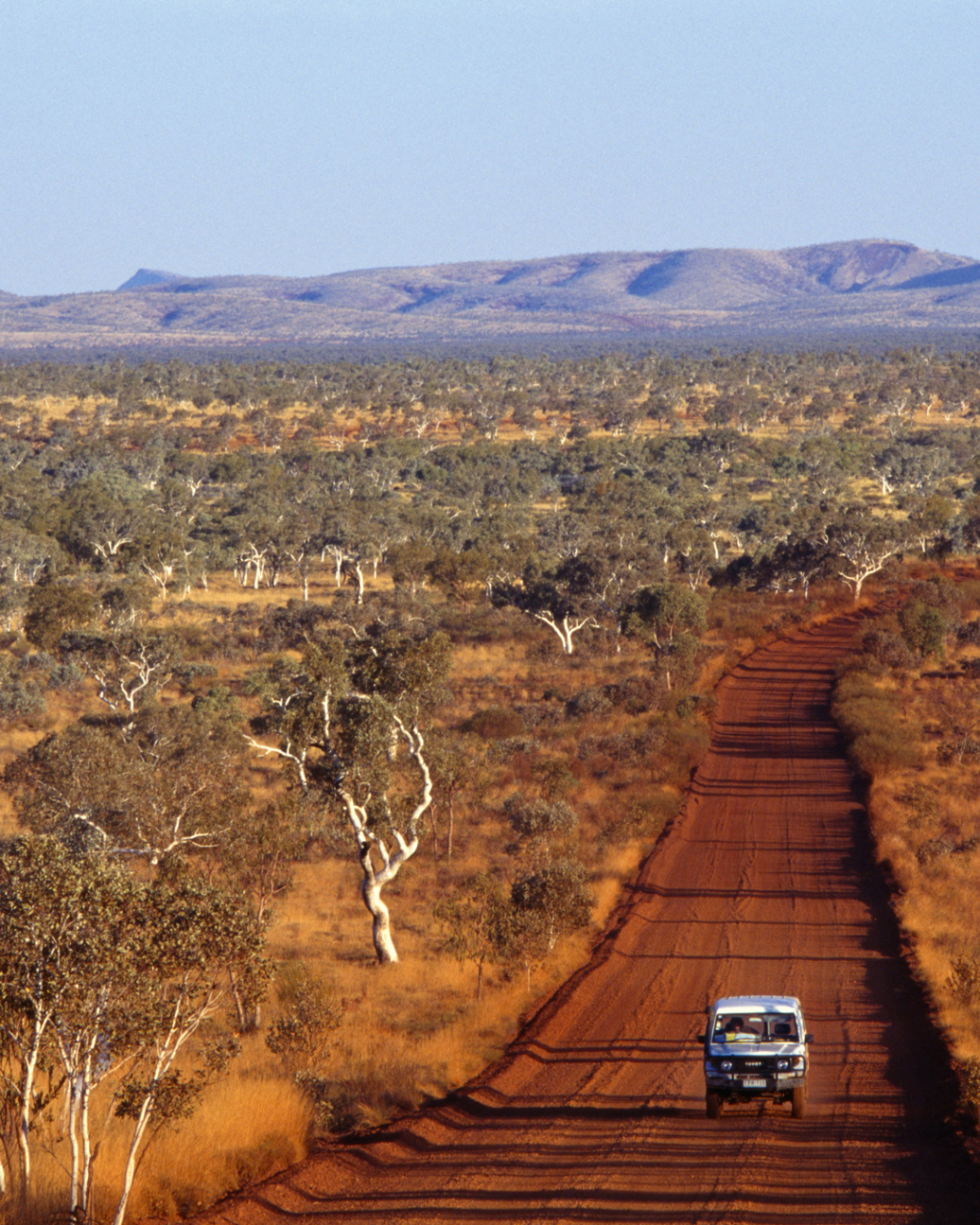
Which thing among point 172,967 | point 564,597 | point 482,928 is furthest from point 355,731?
point 564,597

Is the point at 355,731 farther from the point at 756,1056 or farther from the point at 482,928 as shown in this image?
the point at 756,1056

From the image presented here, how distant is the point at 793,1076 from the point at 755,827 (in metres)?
18.6

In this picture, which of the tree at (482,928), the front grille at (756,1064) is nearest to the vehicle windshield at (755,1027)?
the front grille at (756,1064)

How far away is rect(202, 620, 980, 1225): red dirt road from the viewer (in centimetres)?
1492

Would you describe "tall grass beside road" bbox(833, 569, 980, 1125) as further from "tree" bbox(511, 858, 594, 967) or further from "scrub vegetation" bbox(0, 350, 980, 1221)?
"tree" bbox(511, 858, 594, 967)

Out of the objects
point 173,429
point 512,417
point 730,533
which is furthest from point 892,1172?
point 512,417

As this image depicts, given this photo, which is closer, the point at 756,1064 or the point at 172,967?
the point at 172,967

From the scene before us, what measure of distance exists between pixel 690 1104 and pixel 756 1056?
196 cm

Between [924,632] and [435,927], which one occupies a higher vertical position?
[924,632]

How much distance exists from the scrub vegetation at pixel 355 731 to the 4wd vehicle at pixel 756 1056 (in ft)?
15.1

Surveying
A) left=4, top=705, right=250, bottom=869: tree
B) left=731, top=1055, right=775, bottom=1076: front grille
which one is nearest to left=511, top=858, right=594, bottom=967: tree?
left=4, top=705, right=250, bottom=869: tree

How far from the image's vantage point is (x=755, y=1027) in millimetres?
16969

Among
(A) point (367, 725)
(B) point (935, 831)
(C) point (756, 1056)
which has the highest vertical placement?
(A) point (367, 725)

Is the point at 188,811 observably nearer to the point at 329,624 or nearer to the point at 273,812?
the point at 273,812
